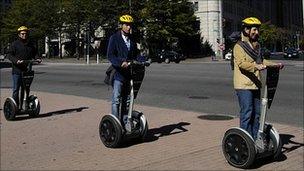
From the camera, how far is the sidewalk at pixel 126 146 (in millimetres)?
6707

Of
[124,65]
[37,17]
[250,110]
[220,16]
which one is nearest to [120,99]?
[124,65]

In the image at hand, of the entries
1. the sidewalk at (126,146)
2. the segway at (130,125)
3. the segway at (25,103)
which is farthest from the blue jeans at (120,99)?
the segway at (25,103)

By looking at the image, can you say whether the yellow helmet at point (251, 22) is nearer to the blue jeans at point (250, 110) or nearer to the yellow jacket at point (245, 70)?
the yellow jacket at point (245, 70)

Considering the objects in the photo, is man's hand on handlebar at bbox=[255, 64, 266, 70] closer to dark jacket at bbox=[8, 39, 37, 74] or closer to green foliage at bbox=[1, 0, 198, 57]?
dark jacket at bbox=[8, 39, 37, 74]

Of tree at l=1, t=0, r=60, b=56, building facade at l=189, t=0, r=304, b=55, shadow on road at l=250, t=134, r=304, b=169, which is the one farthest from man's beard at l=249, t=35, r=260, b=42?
tree at l=1, t=0, r=60, b=56

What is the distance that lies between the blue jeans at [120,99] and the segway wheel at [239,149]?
186 centimetres

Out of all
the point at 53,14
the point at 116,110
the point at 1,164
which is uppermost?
the point at 53,14

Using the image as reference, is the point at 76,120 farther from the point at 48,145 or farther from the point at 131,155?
the point at 131,155

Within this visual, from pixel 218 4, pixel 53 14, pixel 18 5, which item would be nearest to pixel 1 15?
pixel 18 5

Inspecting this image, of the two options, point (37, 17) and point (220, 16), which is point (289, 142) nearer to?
point (37, 17)

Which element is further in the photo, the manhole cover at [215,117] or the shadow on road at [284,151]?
the manhole cover at [215,117]

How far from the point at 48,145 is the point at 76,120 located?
8.29ft

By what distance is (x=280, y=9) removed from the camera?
168 m

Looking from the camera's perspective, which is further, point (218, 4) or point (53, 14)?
point (218, 4)
